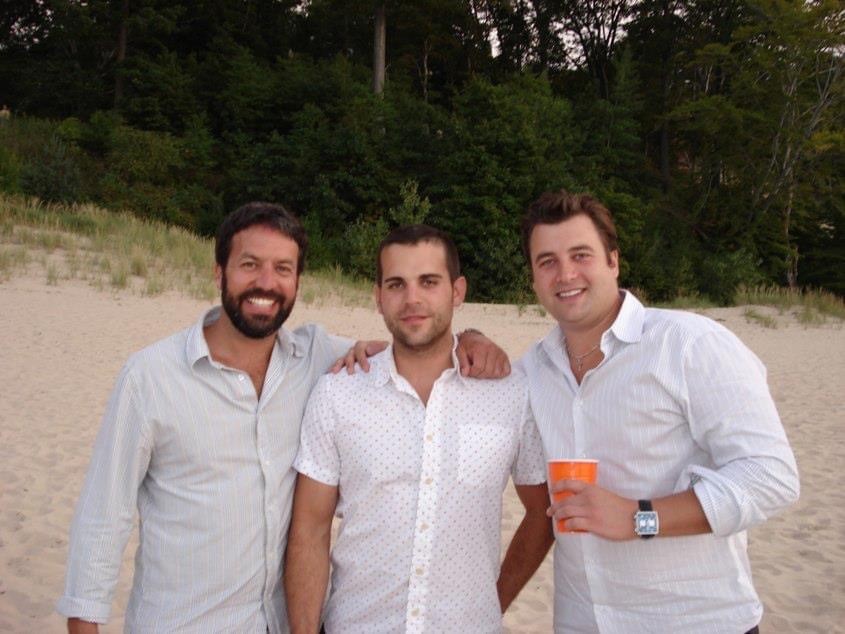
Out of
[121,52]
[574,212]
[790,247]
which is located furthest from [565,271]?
[121,52]

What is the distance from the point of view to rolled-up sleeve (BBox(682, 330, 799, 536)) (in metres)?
2.09

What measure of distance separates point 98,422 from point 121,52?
26027 millimetres

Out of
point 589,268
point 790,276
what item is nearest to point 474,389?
point 589,268

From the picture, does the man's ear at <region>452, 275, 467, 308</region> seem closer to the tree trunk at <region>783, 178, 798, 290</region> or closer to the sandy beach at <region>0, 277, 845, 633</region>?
the sandy beach at <region>0, 277, 845, 633</region>

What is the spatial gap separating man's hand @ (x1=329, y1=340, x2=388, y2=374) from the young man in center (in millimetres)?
37

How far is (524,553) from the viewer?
2.79m

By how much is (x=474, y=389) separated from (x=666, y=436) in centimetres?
61

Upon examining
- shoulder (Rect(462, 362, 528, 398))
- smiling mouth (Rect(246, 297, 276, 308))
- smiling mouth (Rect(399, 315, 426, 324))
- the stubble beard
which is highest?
smiling mouth (Rect(246, 297, 276, 308))

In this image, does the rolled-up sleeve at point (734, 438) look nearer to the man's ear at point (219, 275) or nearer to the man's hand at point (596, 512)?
the man's hand at point (596, 512)

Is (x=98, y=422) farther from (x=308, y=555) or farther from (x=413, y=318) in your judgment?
(x=413, y=318)

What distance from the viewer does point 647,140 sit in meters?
34.0

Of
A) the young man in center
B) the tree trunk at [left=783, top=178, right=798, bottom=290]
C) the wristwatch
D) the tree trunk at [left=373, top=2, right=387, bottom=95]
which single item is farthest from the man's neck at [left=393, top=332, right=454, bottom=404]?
the tree trunk at [left=783, top=178, right=798, bottom=290]

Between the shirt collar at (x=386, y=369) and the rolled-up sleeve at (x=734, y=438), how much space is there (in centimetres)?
71

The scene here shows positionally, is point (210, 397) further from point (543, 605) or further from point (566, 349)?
point (543, 605)
